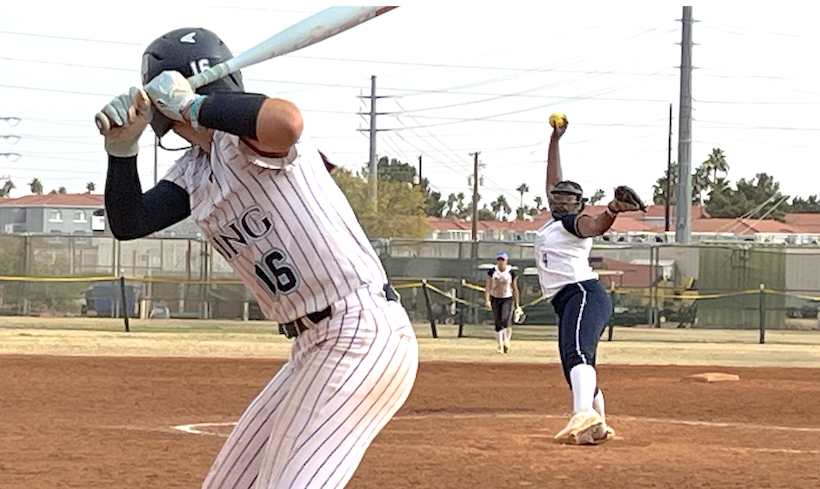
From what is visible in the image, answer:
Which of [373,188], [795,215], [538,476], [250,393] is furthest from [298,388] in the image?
[795,215]

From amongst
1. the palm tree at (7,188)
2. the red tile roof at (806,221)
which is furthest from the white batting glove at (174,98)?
the palm tree at (7,188)

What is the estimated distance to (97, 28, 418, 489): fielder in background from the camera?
402cm

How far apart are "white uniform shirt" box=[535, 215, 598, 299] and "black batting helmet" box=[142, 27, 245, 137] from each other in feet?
19.1

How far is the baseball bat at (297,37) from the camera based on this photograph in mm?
4184

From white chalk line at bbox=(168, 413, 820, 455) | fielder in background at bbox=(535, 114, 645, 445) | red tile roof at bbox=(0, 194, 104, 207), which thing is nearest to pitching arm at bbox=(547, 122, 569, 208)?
fielder in background at bbox=(535, 114, 645, 445)

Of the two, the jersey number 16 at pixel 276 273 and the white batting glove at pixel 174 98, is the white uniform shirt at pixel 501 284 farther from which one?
the white batting glove at pixel 174 98

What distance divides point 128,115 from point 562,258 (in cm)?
640

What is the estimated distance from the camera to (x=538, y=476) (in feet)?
27.7

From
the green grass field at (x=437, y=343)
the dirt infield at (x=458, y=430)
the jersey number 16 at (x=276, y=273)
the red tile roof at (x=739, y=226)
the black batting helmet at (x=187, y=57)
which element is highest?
the red tile roof at (x=739, y=226)

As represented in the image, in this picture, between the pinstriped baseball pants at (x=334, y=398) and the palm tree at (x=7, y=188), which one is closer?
the pinstriped baseball pants at (x=334, y=398)

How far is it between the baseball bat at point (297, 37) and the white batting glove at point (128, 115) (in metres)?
0.24

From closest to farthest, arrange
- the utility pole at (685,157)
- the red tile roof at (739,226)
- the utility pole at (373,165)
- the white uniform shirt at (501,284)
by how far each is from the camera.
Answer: the white uniform shirt at (501,284) → the utility pole at (685,157) → the utility pole at (373,165) → the red tile roof at (739,226)

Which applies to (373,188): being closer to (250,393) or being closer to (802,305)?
(802,305)

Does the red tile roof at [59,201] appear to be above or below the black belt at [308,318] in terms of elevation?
above
